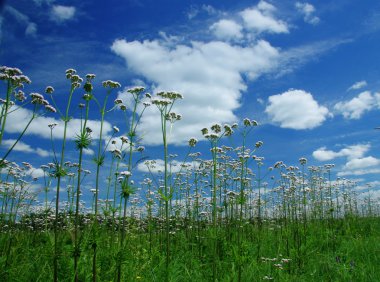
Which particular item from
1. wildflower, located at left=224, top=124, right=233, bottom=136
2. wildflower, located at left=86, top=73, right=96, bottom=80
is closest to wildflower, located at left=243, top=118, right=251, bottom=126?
wildflower, located at left=224, top=124, right=233, bottom=136

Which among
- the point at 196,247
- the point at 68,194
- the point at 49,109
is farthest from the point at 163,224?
the point at 49,109

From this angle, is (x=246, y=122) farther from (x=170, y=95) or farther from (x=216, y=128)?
(x=170, y=95)

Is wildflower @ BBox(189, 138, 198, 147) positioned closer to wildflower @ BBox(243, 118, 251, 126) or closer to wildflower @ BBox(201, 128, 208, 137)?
wildflower @ BBox(201, 128, 208, 137)

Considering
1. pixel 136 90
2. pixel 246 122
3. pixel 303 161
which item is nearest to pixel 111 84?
pixel 136 90

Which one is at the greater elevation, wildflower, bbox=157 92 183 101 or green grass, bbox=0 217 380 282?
wildflower, bbox=157 92 183 101

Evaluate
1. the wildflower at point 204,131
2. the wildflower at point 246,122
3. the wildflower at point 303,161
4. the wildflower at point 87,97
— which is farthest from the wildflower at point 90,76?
the wildflower at point 303,161

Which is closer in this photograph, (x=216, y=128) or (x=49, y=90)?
(x=49, y=90)

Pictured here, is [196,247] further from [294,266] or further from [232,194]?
[294,266]

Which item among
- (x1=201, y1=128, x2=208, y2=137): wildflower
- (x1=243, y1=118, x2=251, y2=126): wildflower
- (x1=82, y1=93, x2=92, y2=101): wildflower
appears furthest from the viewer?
(x1=243, y1=118, x2=251, y2=126): wildflower

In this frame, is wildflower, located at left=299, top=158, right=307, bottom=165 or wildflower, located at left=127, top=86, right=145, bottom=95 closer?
wildflower, located at left=127, top=86, right=145, bottom=95

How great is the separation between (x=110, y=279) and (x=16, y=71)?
327cm

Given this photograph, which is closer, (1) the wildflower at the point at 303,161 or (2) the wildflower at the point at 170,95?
(2) the wildflower at the point at 170,95

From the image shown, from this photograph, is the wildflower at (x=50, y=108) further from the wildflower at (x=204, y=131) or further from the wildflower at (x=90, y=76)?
the wildflower at (x=204, y=131)

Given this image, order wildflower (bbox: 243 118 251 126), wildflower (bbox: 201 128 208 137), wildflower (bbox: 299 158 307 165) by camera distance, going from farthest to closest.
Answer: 1. wildflower (bbox: 299 158 307 165)
2. wildflower (bbox: 243 118 251 126)
3. wildflower (bbox: 201 128 208 137)
